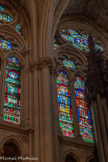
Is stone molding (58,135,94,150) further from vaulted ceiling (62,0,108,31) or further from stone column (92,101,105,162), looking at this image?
vaulted ceiling (62,0,108,31)

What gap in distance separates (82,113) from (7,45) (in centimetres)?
479

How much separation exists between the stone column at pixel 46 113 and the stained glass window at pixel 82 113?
229 cm

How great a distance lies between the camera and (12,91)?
13.6 m

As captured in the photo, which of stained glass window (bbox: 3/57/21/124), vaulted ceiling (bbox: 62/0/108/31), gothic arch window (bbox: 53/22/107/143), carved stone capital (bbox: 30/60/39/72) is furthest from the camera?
vaulted ceiling (bbox: 62/0/108/31)

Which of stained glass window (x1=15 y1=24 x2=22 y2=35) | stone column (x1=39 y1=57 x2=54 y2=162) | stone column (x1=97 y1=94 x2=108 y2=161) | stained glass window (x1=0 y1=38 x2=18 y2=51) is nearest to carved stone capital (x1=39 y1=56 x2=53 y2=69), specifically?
stone column (x1=39 y1=57 x2=54 y2=162)

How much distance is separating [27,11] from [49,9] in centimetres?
209

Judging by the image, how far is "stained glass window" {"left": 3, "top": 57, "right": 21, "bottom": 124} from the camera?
41.9ft

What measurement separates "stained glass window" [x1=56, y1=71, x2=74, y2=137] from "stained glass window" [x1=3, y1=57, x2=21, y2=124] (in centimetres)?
188

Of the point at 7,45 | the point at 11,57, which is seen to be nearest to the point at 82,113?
the point at 11,57

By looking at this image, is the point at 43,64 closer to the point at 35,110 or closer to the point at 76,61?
the point at 35,110

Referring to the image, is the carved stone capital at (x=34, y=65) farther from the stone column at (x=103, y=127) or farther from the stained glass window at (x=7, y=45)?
the stone column at (x=103, y=127)

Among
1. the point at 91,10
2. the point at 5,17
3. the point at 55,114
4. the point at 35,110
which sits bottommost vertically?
the point at 55,114

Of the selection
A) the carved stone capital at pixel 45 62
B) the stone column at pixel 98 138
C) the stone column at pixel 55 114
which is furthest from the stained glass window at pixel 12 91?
the stone column at pixel 98 138

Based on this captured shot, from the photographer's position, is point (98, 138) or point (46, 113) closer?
point (98, 138)
